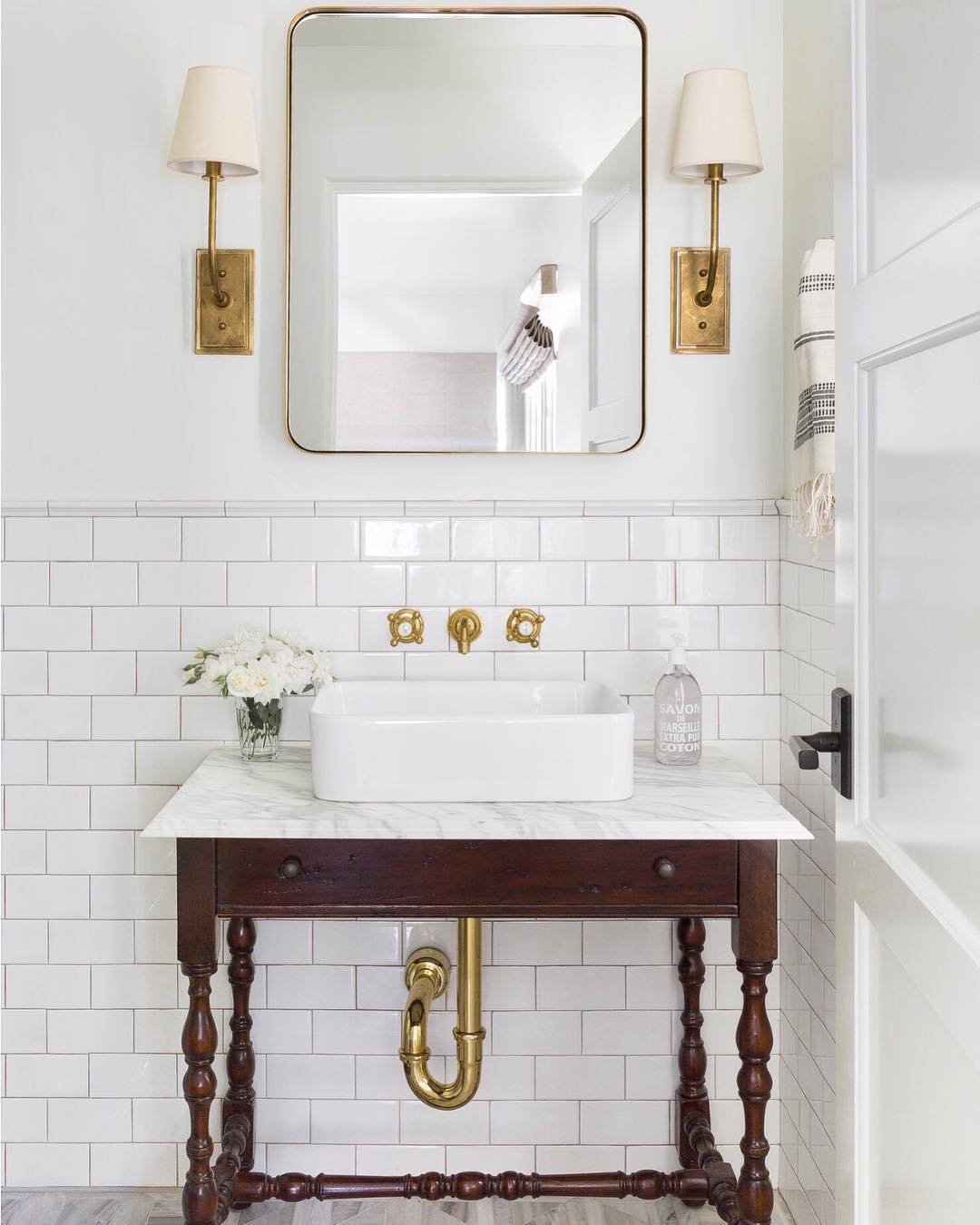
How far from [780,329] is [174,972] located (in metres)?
1.67

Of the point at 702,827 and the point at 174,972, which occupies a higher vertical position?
the point at 702,827

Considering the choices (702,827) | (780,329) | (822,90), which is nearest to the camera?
(702,827)

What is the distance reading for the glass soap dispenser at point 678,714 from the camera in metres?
2.01

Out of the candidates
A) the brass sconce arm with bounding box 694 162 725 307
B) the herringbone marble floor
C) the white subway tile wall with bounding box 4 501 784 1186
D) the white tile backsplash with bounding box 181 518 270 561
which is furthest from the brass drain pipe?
the brass sconce arm with bounding box 694 162 725 307

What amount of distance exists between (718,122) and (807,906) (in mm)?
1383

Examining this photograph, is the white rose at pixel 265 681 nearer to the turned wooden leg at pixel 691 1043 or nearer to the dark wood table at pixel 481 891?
the dark wood table at pixel 481 891

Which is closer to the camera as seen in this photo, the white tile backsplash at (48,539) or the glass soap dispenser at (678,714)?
the glass soap dispenser at (678,714)

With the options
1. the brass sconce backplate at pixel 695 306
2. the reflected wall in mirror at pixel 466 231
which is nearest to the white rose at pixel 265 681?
the reflected wall in mirror at pixel 466 231

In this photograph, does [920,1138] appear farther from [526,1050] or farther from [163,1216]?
[163,1216]

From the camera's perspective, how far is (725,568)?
2191 millimetres

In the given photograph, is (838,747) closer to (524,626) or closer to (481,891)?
(481,891)

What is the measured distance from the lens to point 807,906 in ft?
6.70

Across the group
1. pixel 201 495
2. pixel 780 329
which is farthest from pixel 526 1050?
pixel 780 329

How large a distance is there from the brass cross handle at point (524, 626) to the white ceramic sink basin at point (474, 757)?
0.47 meters
